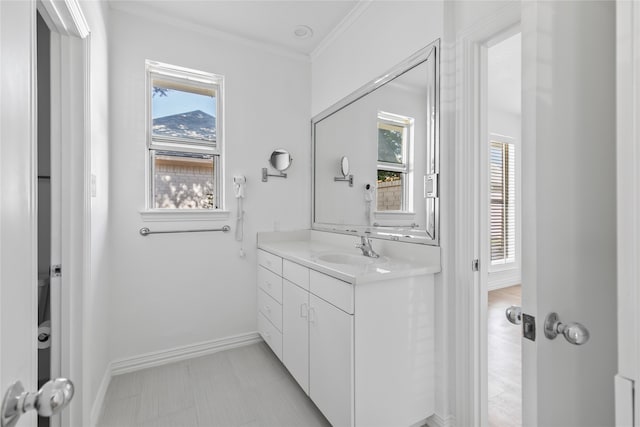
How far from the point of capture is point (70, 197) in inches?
54.2

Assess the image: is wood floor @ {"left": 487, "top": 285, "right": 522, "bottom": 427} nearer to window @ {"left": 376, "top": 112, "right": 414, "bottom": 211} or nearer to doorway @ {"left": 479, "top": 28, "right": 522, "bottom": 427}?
doorway @ {"left": 479, "top": 28, "right": 522, "bottom": 427}

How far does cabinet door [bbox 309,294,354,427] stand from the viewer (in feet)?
4.44

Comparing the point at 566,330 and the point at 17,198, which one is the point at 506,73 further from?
the point at 17,198

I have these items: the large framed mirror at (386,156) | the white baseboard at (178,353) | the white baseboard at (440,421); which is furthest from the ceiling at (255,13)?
the white baseboard at (440,421)

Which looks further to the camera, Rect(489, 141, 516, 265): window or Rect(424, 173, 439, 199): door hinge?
Rect(489, 141, 516, 265): window

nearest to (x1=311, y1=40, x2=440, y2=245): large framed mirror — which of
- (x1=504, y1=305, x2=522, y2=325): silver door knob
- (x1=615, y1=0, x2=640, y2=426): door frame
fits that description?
(x1=504, y1=305, x2=522, y2=325): silver door knob

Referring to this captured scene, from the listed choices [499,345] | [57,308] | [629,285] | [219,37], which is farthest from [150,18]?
[499,345]

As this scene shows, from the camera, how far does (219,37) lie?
2.47 metres

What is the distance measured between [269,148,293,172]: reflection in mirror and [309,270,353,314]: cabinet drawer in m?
1.31

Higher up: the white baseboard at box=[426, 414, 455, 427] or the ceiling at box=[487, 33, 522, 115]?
the ceiling at box=[487, 33, 522, 115]

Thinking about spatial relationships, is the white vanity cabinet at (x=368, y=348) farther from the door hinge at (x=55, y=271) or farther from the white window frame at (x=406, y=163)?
the door hinge at (x=55, y=271)

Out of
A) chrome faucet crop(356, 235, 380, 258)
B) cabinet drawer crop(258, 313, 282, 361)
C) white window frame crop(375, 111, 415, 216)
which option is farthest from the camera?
cabinet drawer crop(258, 313, 282, 361)

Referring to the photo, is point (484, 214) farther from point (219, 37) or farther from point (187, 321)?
point (219, 37)

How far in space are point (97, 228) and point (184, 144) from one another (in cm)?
103
